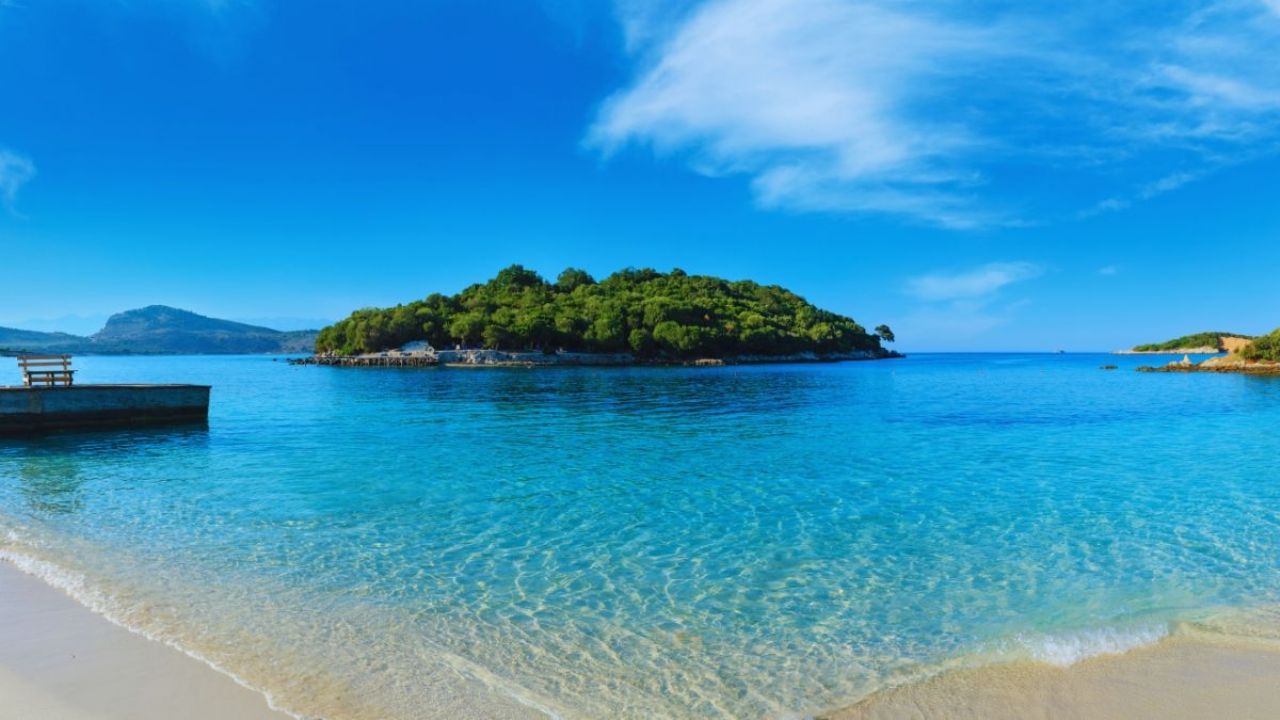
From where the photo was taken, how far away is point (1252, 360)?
78.2 meters

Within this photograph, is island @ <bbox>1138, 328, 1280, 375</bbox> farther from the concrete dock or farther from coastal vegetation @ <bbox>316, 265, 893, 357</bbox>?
the concrete dock

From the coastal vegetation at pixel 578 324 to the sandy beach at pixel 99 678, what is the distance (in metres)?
115

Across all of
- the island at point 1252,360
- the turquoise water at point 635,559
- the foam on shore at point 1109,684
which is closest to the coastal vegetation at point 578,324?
the island at point 1252,360

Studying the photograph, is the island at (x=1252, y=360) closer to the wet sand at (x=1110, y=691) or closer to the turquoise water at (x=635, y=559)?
the turquoise water at (x=635, y=559)

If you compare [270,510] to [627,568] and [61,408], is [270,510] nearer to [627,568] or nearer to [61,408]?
[627,568]

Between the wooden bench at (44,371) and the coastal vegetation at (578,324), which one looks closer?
the wooden bench at (44,371)

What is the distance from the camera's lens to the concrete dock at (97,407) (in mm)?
25703

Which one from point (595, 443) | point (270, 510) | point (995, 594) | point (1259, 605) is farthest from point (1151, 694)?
point (595, 443)

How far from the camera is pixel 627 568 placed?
9.24m

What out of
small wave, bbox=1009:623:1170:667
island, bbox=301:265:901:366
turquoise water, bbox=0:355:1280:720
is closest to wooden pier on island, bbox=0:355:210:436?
turquoise water, bbox=0:355:1280:720

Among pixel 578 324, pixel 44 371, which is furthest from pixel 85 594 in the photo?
pixel 578 324

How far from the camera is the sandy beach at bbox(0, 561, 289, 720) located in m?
5.39

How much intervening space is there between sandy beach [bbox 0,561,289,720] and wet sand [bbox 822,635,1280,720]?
16.6ft

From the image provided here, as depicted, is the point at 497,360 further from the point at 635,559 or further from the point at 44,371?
the point at 635,559
